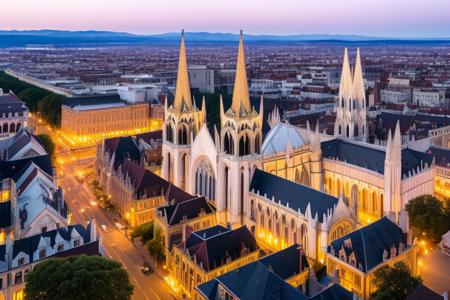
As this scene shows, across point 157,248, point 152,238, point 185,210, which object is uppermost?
point 185,210

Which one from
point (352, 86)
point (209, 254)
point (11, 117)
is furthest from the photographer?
point (11, 117)

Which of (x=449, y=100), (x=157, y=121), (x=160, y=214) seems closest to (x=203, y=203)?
(x=160, y=214)

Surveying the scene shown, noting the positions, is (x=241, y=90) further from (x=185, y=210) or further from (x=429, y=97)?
(x=429, y=97)

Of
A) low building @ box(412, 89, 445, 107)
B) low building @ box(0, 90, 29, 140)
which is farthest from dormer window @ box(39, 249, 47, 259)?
low building @ box(412, 89, 445, 107)

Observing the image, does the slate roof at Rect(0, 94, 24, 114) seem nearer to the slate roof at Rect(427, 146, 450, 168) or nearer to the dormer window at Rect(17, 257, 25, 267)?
the dormer window at Rect(17, 257, 25, 267)

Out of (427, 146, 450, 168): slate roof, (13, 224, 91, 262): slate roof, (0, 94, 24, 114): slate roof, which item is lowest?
(13, 224, 91, 262): slate roof

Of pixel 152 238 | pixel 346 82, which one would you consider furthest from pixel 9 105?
pixel 346 82

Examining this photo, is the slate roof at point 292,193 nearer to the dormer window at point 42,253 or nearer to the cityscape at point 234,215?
the cityscape at point 234,215
